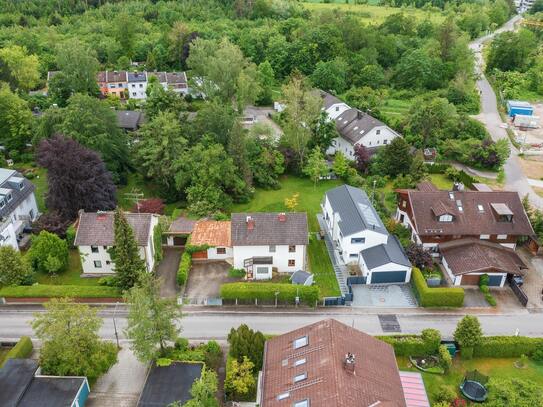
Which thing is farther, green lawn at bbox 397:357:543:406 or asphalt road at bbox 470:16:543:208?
asphalt road at bbox 470:16:543:208

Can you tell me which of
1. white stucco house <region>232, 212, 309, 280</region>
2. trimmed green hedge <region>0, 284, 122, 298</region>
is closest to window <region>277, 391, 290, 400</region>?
white stucco house <region>232, 212, 309, 280</region>

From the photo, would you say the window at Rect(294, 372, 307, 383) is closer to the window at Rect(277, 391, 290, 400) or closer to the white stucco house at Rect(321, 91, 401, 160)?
the window at Rect(277, 391, 290, 400)

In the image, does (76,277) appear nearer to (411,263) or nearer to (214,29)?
Answer: (411,263)

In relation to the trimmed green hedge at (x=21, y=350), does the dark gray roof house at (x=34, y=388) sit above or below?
above

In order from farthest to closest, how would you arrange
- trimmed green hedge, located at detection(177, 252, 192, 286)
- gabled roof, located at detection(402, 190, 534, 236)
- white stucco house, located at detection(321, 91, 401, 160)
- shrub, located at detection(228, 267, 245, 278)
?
white stucco house, located at detection(321, 91, 401, 160), gabled roof, located at detection(402, 190, 534, 236), shrub, located at detection(228, 267, 245, 278), trimmed green hedge, located at detection(177, 252, 192, 286)

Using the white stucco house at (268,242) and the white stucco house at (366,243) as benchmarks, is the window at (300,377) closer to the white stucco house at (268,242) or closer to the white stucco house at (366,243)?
the white stucco house at (268,242)

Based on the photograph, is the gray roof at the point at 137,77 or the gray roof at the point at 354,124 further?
the gray roof at the point at 137,77

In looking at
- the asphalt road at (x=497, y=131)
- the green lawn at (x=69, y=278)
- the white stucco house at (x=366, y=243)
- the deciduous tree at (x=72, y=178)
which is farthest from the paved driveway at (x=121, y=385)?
the asphalt road at (x=497, y=131)
